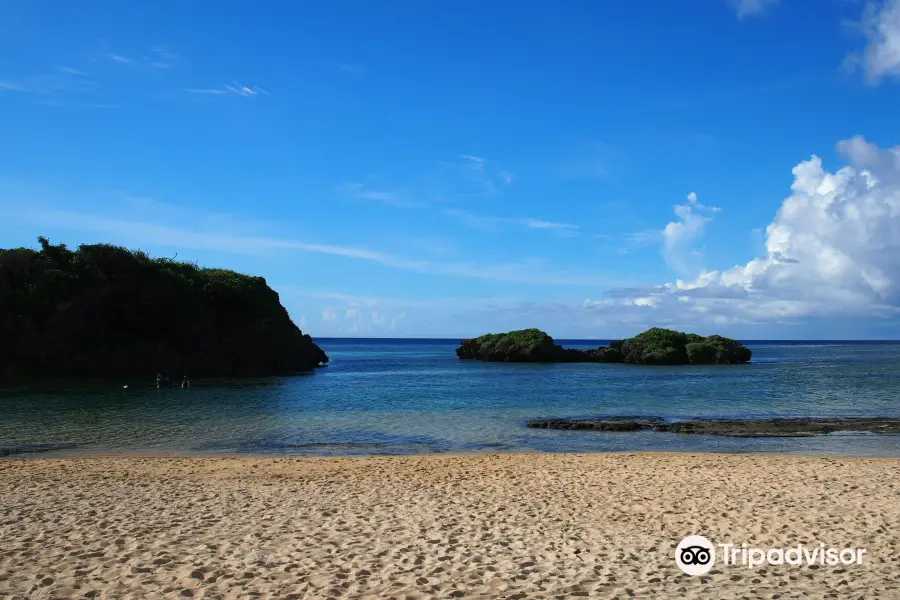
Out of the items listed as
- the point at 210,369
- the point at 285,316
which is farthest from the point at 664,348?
the point at 210,369

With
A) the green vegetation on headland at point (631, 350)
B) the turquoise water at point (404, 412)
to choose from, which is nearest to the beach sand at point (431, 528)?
the turquoise water at point (404, 412)

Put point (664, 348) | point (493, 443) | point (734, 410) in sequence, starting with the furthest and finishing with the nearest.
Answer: point (664, 348) < point (734, 410) < point (493, 443)

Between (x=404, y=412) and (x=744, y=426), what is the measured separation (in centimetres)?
1856

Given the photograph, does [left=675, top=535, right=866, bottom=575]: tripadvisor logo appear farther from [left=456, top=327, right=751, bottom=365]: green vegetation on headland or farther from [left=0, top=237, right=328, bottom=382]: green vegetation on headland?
[left=456, top=327, right=751, bottom=365]: green vegetation on headland

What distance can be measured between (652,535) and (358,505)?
6237 mm

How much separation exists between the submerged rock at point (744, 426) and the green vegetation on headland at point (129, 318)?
5022 cm

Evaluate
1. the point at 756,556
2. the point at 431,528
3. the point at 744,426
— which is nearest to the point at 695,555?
the point at 756,556

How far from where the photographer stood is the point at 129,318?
68125mm

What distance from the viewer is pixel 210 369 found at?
7225 cm

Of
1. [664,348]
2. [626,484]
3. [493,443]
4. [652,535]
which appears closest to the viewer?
[652,535]

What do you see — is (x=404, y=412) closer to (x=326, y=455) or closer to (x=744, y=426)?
(x=326, y=455)

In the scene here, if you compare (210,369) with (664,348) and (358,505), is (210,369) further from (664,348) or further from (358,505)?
(664,348)

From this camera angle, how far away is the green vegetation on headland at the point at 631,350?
104 metres

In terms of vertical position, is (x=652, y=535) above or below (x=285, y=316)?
below
